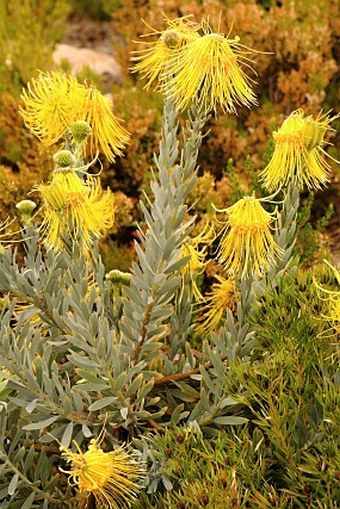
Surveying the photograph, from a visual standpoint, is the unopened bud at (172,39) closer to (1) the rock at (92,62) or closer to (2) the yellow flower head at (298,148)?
(2) the yellow flower head at (298,148)

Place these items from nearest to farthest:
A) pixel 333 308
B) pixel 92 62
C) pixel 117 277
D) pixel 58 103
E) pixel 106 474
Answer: pixel 106 474 < pixel 333 308 < pixel 58 103 < pixel 117 277 < pixel 92 62

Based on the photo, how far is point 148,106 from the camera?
4387mm

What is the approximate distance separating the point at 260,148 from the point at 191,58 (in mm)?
2339

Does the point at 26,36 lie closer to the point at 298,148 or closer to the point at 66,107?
the point at 66,107

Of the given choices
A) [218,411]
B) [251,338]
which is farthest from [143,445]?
[251,338]

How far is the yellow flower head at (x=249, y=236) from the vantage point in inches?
80.4

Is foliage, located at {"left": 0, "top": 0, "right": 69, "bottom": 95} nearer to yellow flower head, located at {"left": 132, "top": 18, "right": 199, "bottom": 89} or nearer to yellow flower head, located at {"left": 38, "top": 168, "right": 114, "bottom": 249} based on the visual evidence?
yellow flower head, located at {"left": 132, "top": 18, "right": 199, "bottom": 89}

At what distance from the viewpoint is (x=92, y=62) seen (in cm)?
588

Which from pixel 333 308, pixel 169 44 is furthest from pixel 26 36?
pixel 333 308

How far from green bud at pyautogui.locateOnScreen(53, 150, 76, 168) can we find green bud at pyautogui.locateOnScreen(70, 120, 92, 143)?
0.13 m

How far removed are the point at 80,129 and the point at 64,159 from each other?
0.52 feet

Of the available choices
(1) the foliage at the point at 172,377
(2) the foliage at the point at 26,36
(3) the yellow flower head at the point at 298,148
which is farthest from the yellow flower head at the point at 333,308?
(2) the foliage at the point at 26,36

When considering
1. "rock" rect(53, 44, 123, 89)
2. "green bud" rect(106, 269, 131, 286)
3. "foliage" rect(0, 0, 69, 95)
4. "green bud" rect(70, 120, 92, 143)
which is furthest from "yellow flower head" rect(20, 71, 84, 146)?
"rock" rect(53, 44, 123, 89)

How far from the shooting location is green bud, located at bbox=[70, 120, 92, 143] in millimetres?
2150
